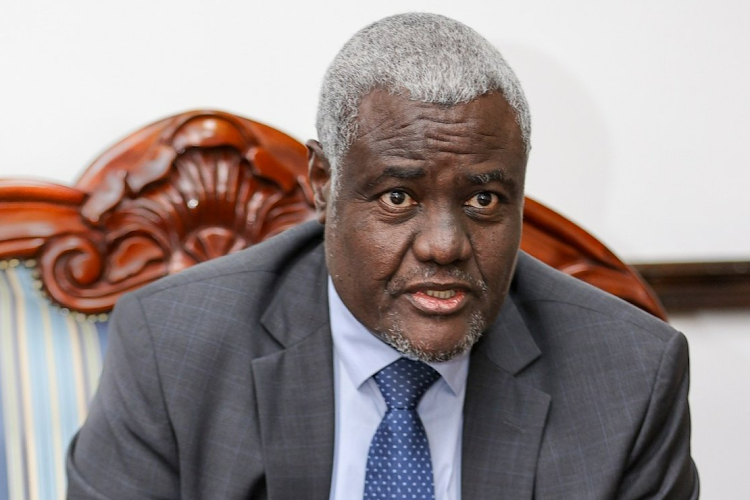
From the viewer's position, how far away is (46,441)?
150cm

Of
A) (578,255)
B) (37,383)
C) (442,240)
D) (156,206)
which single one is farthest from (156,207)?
(578,255)

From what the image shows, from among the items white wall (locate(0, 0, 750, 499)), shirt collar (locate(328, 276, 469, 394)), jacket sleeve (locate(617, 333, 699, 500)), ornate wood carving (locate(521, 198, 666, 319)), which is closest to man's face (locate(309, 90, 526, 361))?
shirt collar (locate(328, 276, 469, 394))

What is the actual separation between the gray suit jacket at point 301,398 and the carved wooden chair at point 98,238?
0.17 m

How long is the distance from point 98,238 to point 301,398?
430mm

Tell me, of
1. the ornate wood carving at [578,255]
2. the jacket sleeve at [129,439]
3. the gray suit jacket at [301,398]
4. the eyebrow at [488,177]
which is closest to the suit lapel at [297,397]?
the gray suit jacket at [301,398]

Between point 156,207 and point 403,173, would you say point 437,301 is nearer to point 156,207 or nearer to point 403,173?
point 403,173

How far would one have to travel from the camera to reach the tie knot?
4.42 feet

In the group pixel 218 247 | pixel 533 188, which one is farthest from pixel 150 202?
pixel 533 188

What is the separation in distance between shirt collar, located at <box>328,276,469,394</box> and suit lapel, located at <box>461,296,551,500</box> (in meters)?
0.03

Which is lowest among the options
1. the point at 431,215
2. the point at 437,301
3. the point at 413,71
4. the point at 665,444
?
the point at 665,444

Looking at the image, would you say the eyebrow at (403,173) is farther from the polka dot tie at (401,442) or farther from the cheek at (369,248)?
the polka dot tie at (401,442)

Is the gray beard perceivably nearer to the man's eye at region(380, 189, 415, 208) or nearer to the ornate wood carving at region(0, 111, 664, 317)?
the man's eye at region(380, 189, 415, 208)

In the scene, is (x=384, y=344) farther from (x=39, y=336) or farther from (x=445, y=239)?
(x=39, y=336)

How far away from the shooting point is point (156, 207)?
1547 mm
